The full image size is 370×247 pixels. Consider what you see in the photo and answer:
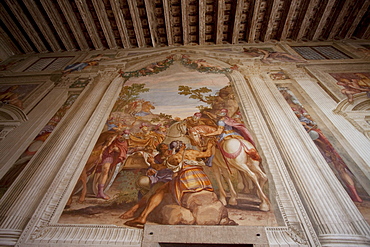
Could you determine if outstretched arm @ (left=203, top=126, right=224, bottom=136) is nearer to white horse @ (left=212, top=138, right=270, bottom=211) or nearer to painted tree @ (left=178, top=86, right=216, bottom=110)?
white horse @ (left=212, top=138, right=270, bottom=211)

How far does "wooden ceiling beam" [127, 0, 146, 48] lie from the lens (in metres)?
7.46

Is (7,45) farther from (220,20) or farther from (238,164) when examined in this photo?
(238,164)

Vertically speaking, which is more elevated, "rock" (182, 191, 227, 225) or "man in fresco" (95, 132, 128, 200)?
"man in fresco" (95, 132, 128, 200)

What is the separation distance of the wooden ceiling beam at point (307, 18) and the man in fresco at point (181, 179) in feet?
19.7

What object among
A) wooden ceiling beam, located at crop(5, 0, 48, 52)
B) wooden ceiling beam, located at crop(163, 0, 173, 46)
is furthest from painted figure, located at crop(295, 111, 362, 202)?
wooden ceiling beam, located at crop(5, 0, 48, 52)

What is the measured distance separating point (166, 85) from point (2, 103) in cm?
367

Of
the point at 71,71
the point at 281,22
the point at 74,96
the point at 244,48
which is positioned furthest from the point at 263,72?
the point at 71,71

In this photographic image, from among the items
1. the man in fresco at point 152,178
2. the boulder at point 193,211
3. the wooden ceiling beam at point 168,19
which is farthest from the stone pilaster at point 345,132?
the wooden ceiling beam at point 168,19

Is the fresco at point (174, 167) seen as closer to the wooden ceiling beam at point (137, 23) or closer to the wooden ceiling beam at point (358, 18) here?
the wooden ceiling beam at point (137, 23)

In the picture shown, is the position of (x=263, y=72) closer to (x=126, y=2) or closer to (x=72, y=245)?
(x=126, y=2)

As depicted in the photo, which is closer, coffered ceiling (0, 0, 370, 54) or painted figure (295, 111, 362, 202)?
painted figure (295, 111, 362, 202)

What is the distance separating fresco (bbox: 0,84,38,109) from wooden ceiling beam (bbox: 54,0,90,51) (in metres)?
2.60

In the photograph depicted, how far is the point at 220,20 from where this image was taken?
7.82m

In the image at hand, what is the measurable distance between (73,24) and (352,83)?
789 centimetres
